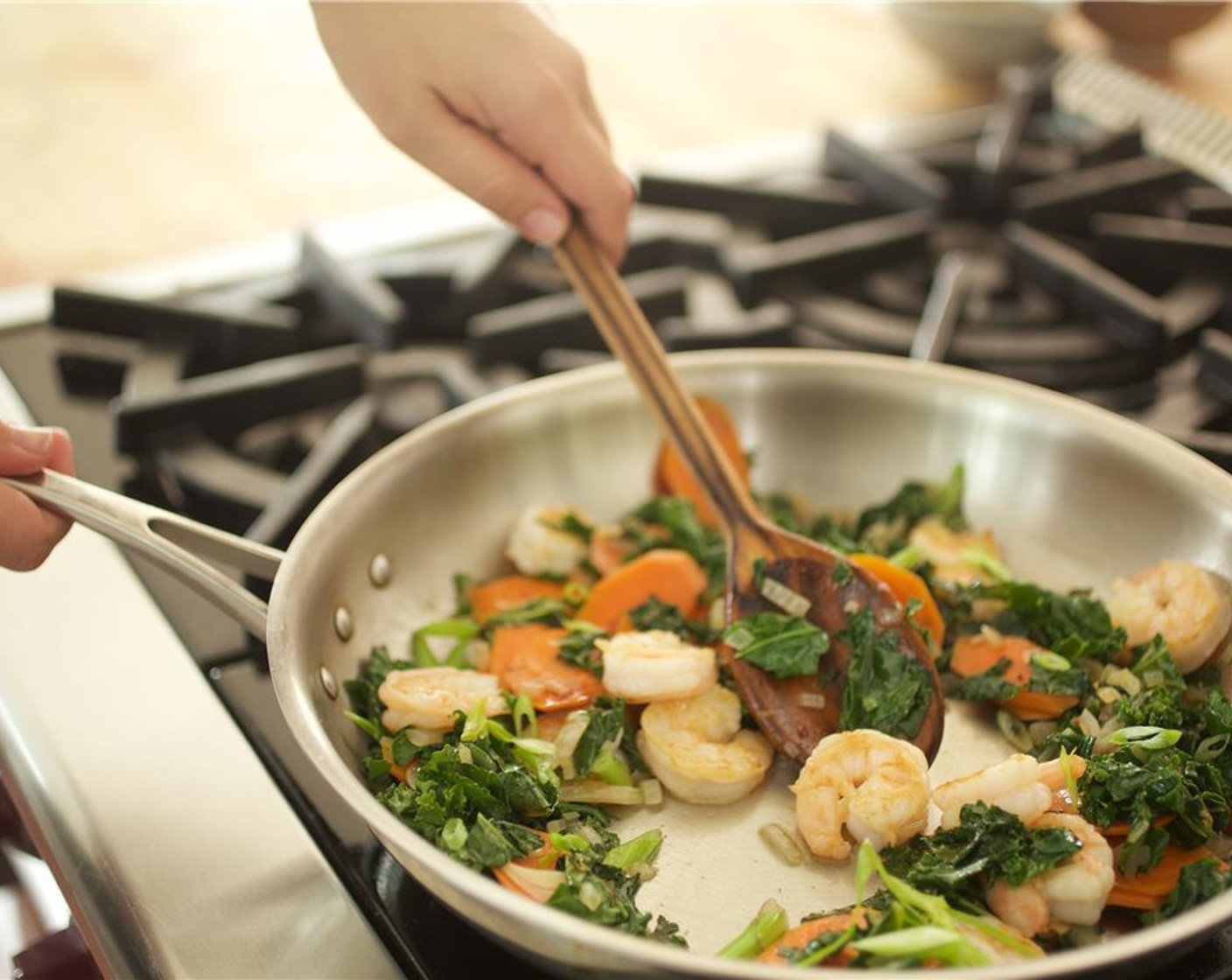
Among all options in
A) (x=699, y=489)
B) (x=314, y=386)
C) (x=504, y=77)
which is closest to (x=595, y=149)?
(x=504, y=77)

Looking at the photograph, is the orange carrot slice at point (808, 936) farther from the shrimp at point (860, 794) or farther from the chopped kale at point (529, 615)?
the chopped kale at point (529, 615)

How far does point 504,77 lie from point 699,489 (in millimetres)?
515

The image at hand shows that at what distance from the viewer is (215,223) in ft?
7.70

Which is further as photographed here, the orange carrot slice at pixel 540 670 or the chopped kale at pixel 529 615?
the chopped kale at pixel 529 615

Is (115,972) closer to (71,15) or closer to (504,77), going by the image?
(504,77)

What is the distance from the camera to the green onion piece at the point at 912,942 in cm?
97

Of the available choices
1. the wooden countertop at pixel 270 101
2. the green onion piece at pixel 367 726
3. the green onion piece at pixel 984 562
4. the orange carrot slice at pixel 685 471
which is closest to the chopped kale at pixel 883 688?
the green onion piece at pixel 984 562

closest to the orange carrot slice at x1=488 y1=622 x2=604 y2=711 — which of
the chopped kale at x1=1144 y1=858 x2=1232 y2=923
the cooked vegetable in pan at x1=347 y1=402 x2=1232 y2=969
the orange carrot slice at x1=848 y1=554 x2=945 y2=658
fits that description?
the cooked vegetable in pan at x1=347 y1=402 x2=1232 y2=969

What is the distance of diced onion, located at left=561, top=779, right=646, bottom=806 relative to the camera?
125cm

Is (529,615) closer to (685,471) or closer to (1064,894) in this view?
(685,471)

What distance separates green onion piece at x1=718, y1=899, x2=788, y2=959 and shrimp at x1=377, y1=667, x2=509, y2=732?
0.33 m

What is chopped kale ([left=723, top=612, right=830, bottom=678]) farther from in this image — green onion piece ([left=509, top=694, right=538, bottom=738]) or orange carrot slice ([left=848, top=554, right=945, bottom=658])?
green onion piece ([left=509, top=694, right=538, bottom=738])

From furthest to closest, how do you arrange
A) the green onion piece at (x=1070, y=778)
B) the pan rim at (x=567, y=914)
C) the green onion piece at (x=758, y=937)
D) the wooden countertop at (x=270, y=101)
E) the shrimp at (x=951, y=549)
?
the wooden countertop at (x=270, y=101) → the shrimp at (x=951, y=549) → the green onion piece at (x=1070, y=778) → the green onion piece at (x=758, y=937) → the pan rim at (x=567, y=914)

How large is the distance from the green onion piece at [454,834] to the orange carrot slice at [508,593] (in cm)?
38
